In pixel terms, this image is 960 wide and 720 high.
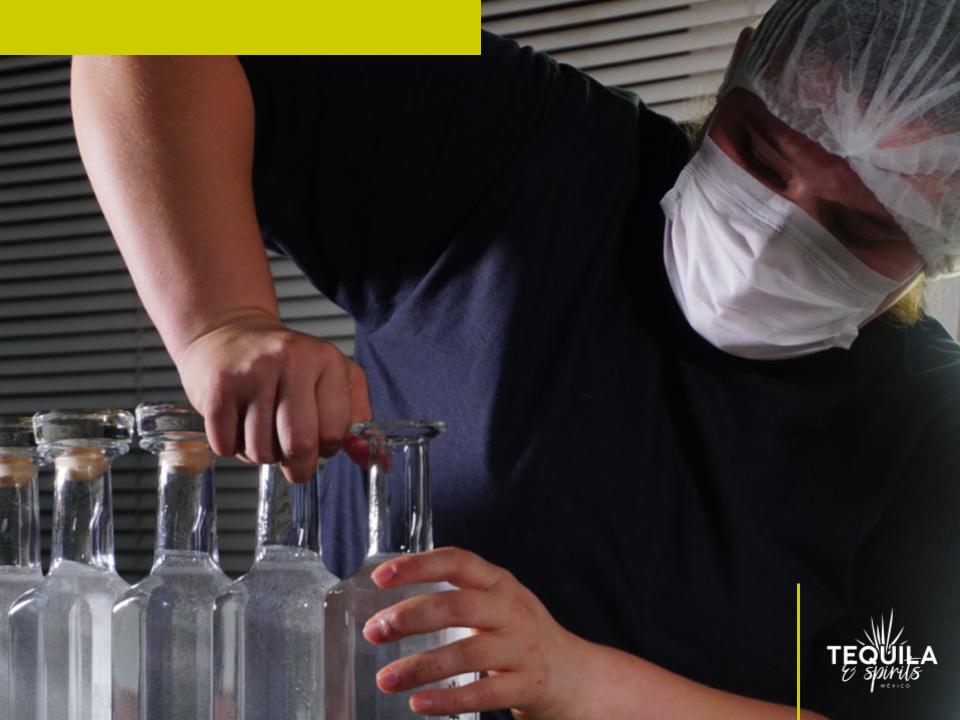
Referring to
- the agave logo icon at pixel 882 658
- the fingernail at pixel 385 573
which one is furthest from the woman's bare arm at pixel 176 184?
the agave logo icon at pixel 882 658

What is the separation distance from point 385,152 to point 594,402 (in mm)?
284

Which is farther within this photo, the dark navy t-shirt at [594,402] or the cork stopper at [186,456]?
the dark navy t-shirt at [594,402]

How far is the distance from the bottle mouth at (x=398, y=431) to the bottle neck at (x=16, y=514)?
8.9 inches

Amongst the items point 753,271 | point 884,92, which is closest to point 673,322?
point 753,271

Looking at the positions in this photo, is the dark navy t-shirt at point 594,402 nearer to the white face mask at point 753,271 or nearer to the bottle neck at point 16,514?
the white face mask at point 753,271

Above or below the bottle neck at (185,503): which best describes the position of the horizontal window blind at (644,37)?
above

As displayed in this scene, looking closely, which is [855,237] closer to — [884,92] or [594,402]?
[884,92]

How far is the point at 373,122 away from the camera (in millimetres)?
1004

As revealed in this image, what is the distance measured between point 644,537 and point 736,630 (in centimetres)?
12

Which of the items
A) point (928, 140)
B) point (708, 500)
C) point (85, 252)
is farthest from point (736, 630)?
point (85, 252)

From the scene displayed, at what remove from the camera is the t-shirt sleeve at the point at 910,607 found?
107cm

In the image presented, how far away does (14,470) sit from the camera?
0.70 metres

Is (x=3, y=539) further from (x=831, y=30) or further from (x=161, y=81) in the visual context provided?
(x=831, y=30)

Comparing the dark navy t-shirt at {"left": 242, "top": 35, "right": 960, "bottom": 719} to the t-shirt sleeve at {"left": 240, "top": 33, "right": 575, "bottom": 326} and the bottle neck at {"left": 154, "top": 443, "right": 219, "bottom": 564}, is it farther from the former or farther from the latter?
the bottle neck at {"left": 154, "top": 443, "right": 219, "bottom": 564}
